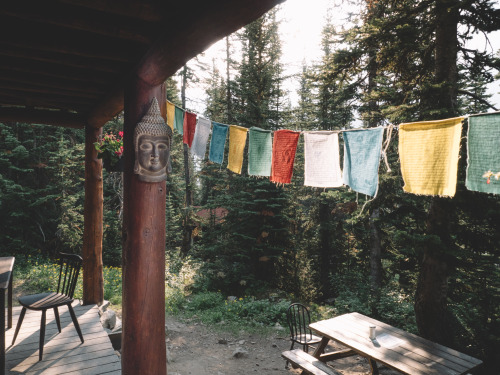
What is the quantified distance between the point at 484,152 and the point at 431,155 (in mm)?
417

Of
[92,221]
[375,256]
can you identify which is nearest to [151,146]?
[92,221]

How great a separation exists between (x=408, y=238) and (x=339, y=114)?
7.69 meters

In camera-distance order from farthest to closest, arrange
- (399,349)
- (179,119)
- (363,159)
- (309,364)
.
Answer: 1. (179,119)
2. (309,364)
3. (399,349)
4. (363,159)

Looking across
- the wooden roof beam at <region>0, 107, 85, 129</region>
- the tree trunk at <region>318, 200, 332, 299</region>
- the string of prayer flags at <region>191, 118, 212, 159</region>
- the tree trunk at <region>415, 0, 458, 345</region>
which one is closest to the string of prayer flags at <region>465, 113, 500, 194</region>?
the tree trunk at <region>415, 0, 458, 345</region>

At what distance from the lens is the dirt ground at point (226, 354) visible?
5.11 m

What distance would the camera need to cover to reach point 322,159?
3912 millimetres

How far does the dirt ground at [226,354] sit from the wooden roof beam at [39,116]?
170 inches

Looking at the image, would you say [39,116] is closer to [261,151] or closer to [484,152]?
[261,151]

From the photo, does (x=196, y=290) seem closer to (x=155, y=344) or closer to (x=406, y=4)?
(x=155, y=344)

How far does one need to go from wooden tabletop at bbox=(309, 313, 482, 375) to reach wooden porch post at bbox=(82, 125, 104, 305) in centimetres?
349

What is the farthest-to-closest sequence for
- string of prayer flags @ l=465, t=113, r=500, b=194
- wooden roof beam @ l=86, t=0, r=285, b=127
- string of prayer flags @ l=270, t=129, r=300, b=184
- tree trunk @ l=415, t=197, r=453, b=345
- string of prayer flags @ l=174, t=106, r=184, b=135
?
tree trunk @ l=415, t=197, r=453, b=345, string of prayer flags @ l=174, t=106, r=184, b=135, string of prayer flags @ l=270, t=129, r=300, b=184, string of prayer flags @ l=465, t=113, r=500, b=194, wooden roof beam @ l=86, t=0, r=285, b=127

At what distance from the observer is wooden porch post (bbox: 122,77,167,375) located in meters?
2.33

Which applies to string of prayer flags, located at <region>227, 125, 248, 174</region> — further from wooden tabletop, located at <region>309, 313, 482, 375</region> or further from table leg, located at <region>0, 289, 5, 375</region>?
table leg, located at <region>0, 289, 5, 375</region>

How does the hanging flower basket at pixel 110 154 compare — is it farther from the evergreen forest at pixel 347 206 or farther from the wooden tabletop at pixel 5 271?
the evergreen forest at pixel 347 206
